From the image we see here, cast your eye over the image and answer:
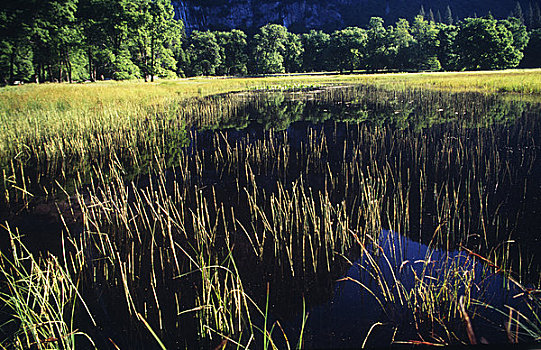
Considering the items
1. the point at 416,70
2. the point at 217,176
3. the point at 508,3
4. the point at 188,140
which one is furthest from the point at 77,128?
the point at 508,3

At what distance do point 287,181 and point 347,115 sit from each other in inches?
433

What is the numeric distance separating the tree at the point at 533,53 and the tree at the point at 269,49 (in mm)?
56760

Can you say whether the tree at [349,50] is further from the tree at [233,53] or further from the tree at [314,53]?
the tree at [233,53]

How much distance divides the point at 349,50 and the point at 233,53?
3569 cm

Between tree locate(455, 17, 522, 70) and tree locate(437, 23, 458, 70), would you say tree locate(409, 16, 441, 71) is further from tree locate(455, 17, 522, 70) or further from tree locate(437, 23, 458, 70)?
tree locate(455, 17, 522, 70)

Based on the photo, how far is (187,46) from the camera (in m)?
103

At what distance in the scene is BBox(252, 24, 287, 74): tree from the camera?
277ft

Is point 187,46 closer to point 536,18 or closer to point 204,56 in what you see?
point 204,56

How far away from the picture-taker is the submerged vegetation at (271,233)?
3.32 metres

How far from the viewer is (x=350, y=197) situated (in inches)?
266

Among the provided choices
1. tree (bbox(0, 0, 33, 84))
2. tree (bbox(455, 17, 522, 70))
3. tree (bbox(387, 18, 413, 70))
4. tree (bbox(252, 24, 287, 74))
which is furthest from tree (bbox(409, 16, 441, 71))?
tree (bbox(0, 0, 33, 84))

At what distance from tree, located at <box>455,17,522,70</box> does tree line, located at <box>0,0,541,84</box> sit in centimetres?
17

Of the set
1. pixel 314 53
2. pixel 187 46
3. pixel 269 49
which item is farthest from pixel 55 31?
pixel 314 53

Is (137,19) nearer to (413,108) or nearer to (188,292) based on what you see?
(413,108)
